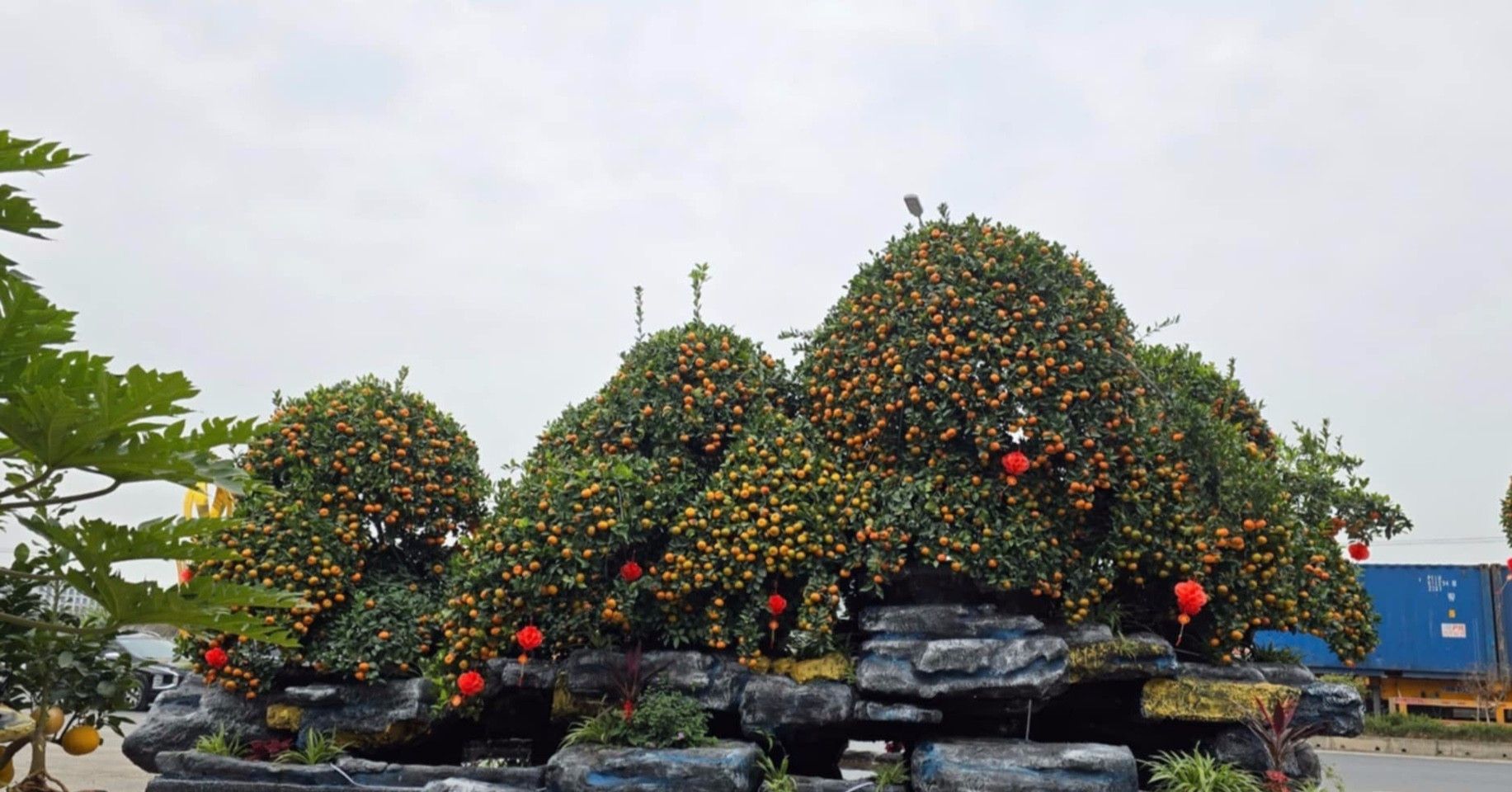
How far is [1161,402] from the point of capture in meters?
7.30

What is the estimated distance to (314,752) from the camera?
7.30 m

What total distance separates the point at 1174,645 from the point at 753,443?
313cm

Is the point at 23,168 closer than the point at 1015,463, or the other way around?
the point at 23,168

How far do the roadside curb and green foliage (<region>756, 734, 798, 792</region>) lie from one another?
13641mm

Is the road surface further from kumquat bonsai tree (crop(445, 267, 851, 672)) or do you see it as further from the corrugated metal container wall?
kumquat bonsai tree (crop(445, 267, 851, 672))

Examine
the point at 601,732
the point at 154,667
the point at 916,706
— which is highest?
the point at 916,706

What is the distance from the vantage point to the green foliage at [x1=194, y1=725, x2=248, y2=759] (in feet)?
24.8

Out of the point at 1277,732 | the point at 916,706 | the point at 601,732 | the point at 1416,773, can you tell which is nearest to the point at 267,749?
the point at 601,732

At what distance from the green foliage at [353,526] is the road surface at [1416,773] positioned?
9.18 meters

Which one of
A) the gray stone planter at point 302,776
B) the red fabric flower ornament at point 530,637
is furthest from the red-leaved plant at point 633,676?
the gray stone planter at point 302,776

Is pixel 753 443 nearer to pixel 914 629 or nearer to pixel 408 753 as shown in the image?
pixel 914 629

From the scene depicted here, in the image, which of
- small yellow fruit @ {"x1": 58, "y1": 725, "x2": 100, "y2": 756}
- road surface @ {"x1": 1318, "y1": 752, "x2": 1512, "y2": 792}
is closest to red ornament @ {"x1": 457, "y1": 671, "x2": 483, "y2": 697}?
small yellow fruit @ {"x1": 58, "y1": 725, "x2": 100, "y2": 756}

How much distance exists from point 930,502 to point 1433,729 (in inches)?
548

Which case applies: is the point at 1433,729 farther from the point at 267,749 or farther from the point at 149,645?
the point at 149,645
